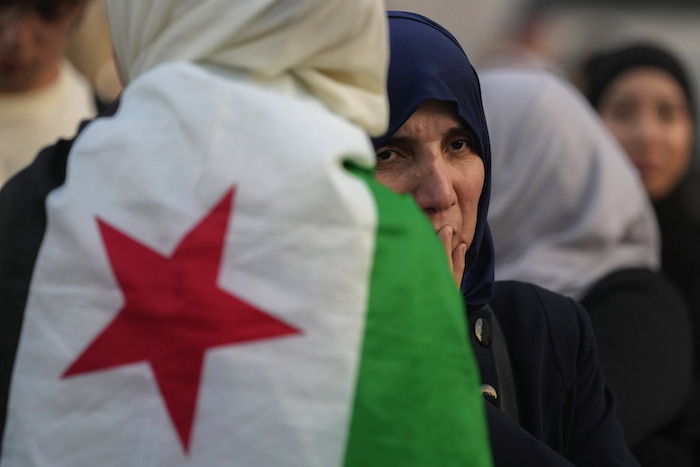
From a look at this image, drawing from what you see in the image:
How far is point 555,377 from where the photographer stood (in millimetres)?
2418

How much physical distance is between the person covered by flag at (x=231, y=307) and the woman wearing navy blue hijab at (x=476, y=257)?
2.57 feet

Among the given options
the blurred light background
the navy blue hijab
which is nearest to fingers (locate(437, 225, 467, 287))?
the navy blue hijab

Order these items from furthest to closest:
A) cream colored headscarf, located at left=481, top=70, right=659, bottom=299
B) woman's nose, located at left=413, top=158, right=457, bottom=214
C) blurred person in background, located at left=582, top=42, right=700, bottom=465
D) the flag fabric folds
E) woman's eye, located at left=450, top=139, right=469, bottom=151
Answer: blurred person in background, located at left=582, top=42, right=700, bottom=465 < cream colored headscarf, located at left=481, top=70, right=659, bottom=299 < woman's eye, located at left=450, top=139, right=469, bottom=151 < woman's nose, located at left=413, top=158, right=457, bottom=214 < the flag fabric folds

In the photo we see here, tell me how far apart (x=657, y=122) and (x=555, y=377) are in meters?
2.90

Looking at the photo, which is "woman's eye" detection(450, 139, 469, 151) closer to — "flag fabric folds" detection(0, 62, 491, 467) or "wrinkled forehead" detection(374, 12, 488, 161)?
"wrinkled forehead" detection(374, 12, 488, 161)

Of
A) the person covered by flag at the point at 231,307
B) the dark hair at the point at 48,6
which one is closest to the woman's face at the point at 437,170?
the person covered by flag at the point at 231,307

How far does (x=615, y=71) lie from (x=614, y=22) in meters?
10.9

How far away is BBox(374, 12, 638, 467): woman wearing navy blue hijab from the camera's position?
233cm

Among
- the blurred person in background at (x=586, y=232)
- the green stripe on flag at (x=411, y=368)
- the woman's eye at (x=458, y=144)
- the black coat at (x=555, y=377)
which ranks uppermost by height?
the green stripe on flag at (x=411, y=368)

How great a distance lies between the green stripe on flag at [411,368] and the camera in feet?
4.83

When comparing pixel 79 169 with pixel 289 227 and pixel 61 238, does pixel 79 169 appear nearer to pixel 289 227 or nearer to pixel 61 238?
pixel 61 238

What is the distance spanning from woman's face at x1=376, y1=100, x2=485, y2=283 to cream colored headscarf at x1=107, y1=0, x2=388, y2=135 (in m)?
0.65

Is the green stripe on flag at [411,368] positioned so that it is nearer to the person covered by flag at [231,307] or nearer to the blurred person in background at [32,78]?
the person covered by flag at [231,307]

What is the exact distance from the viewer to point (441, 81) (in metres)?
2.35
